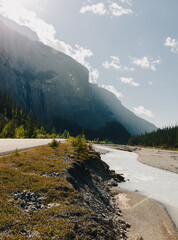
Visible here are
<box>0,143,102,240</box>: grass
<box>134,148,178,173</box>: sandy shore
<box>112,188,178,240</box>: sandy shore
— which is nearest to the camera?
<box>0,143,102,240</box>: grass

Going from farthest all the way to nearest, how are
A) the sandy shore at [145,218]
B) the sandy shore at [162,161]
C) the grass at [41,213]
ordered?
the sandy shore at [162,161], the sandy shore at [145,218], the grass at [41,213]

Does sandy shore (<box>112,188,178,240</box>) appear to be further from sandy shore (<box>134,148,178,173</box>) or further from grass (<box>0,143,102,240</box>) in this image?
sandy shore (<box>134,148,178,173</box>)

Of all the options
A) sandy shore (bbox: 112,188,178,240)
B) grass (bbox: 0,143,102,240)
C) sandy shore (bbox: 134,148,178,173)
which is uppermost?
grass (bbox: 0,143,102,240)

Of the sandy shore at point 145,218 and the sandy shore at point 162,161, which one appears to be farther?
the sandy shore at point 162,161

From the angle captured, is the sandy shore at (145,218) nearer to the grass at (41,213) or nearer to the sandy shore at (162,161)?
the grass at (41,213)

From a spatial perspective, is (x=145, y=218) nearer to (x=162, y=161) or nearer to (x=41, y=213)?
(x=41, y=213)

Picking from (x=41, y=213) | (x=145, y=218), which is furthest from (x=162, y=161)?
(x=41, y=213)

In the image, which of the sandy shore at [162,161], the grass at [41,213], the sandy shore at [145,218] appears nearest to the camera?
the grass at [41,213]

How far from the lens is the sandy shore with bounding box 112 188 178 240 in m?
9.05

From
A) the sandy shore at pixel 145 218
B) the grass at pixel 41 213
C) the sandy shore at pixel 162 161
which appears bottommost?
the sandy shore at pixel 162 161

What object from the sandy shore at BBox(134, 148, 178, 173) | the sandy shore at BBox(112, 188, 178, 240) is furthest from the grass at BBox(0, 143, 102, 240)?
the sandy shore at BBox(134, 148, 178, 173)

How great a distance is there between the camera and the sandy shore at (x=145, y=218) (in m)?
9.05

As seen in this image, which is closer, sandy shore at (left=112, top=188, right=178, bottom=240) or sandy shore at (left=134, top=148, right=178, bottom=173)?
sandy shore at (left=112, top=188, right=178, bottom=240)

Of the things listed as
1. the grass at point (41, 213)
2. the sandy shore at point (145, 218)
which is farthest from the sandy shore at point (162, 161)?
the grass at point (41, 213)
